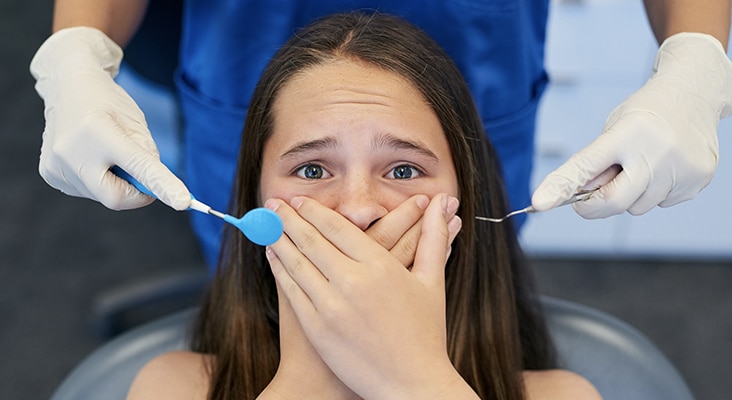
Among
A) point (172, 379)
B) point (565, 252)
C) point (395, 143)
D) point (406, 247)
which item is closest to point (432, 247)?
point (406, 247)

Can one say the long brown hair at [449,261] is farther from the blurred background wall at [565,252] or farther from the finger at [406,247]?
the blurred background wall at [565,252]

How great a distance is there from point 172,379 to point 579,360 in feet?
2.05

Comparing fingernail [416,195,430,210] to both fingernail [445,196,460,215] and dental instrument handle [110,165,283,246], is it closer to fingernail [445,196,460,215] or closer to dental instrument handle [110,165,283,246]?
fingernail [445,196,460,215]

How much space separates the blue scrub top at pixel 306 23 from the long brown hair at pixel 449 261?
88 mm

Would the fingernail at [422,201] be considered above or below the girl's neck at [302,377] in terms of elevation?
above

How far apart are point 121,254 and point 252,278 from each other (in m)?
1.18

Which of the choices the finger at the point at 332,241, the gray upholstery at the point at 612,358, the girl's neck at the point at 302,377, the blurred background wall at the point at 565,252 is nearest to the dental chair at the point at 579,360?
the gray upholstery at the point at 612,358

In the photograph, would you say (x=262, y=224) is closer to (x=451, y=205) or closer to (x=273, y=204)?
(x=273, y=204)

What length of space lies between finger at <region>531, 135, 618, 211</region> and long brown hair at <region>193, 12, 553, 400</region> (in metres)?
0.16

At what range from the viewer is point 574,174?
1.03 m

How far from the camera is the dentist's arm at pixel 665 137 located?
41.2 inches

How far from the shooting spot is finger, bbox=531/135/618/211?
1.01 metres

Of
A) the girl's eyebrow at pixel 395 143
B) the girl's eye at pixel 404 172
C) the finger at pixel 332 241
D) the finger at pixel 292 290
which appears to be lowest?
the finger at pixel 292 290

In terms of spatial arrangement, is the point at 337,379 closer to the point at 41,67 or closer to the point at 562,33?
the point at 41,67
